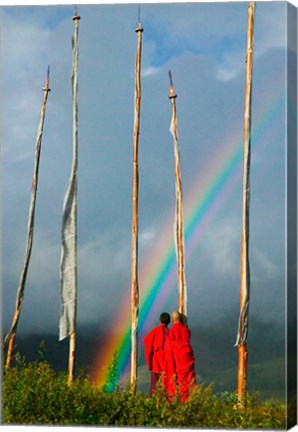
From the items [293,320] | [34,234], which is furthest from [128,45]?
[293,320]

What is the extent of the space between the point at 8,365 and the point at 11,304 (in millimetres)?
661

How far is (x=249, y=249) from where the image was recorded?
19078 millimetres

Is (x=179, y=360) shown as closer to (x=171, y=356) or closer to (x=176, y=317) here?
(x=171, y=356)

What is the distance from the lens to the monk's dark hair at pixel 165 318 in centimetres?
1952

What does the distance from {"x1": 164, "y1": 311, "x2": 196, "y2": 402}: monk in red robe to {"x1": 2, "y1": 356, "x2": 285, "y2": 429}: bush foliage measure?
0.54 feet

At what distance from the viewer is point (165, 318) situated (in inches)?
768

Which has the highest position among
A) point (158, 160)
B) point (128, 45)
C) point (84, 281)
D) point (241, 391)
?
point (128, 45)

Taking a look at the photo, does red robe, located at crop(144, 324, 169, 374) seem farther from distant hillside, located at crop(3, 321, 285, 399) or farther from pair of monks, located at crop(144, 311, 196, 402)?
distant hillside, located at crop(3, 321, 285, 399)

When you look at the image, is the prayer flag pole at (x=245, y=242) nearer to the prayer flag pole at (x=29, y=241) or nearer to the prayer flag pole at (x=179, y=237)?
the prayer flag pole at (x=179, y=237)

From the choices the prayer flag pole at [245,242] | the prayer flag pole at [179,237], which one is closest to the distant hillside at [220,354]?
the prayer flag pole at [245,242]

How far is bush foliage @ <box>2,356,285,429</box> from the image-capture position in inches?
746

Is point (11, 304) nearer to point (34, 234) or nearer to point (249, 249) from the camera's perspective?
point (34, 234)

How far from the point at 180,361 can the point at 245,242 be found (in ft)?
4.76

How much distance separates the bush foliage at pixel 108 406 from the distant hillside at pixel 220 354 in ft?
0.37
